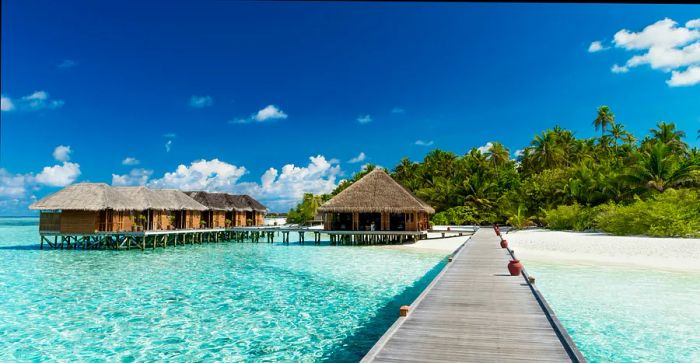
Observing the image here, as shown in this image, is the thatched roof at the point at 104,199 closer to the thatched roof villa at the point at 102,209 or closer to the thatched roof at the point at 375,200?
the thatched roof villa at the point at 102,209

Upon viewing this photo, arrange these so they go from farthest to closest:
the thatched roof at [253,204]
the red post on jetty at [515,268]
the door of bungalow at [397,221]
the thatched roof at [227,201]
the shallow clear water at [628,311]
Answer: the thatched roof at [253,204], the thatched roof at [227,201], the door of bungalow at [397,221], the red post on jetty at [515,268], the shallow clear water at [628,311]

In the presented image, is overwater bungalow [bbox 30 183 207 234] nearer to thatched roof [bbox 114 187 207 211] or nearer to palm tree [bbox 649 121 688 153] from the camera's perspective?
thatched roof [bbox 114 187 207 211]

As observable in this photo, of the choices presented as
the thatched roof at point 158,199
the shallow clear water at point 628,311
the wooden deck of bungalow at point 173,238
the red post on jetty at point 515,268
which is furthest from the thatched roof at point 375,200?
the red post on jetty at point 515,268

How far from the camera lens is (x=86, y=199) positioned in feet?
84.6

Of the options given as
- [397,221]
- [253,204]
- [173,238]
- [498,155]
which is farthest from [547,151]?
[173,238]

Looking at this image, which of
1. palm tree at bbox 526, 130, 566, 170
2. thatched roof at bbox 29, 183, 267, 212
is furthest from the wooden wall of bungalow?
palm tree at bbox 526, 130, 566, 170

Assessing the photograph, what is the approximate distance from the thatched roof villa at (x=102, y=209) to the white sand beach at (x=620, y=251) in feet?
73.6

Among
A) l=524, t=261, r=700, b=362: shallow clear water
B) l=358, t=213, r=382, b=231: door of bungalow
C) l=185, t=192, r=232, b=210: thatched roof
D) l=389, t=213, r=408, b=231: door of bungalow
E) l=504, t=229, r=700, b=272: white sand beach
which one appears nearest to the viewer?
l=524, t=261, r=700, b=362: shallow clear water

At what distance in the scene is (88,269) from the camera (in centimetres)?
1764

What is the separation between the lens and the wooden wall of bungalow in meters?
28.0

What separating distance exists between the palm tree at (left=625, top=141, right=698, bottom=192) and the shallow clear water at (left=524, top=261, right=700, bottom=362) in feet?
49.3

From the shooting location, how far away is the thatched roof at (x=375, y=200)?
88.2ft

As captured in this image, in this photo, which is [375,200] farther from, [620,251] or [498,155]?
[498,155]

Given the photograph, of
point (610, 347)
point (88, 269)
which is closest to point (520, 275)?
point (610, 347)
